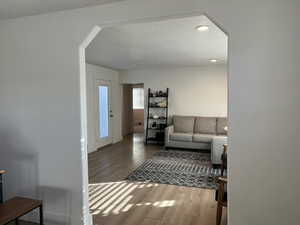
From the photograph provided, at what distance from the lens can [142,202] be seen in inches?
119

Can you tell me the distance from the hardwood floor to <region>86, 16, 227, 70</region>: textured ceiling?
240 cm

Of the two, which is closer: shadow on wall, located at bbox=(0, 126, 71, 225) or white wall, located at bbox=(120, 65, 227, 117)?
shadow on wall, located at bbox=(0, 126, 71, 225)

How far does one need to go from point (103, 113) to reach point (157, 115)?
1760 mm

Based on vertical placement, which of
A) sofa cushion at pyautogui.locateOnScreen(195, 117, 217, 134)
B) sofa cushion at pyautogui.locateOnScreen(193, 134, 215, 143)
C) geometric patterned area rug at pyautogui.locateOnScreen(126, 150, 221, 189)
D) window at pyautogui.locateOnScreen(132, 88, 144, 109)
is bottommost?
geometric patterned area rug at pyautogui.locateOnScreen(126, 150, 221, 189)

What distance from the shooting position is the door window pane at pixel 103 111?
642cm

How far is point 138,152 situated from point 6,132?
12.1 ft

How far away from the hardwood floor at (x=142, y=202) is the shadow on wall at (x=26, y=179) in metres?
0.49

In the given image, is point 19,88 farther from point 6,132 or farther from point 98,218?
point 98,218

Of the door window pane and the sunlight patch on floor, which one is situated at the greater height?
the door window pane

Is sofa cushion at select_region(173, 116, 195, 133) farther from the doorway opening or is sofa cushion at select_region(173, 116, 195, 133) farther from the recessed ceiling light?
the recessed ceiling light

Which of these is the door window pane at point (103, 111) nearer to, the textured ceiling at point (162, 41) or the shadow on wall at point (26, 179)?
the textured ceiling at point (162, 41)

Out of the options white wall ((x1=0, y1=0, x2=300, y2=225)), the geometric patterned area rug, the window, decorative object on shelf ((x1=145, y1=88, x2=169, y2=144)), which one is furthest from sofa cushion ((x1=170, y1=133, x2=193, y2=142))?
the window

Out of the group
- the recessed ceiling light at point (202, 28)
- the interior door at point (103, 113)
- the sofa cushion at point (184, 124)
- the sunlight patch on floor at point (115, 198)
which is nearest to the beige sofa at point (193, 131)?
the sofa cushion at point (184, 124)

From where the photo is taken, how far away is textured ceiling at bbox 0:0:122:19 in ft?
6.58
